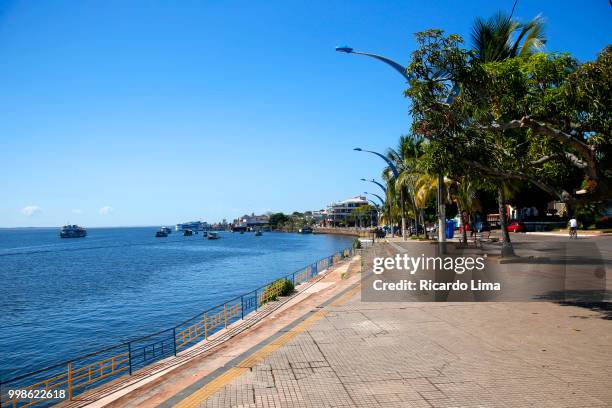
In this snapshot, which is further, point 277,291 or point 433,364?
point 277,291

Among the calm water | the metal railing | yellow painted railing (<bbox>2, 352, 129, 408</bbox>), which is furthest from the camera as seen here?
the calm water

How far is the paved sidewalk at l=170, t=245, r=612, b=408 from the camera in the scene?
7.23 metres

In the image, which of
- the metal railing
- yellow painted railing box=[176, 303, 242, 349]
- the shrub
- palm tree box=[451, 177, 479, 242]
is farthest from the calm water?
palm tree box=[451, 177, 479, 242]

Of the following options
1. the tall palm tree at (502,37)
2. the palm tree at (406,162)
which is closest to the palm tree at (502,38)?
the tall palm tree at (502,37)

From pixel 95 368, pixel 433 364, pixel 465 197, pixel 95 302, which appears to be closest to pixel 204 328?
pixel 95 368

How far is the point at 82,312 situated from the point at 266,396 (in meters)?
31.1

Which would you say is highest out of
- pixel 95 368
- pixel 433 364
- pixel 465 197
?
pixel 465 197

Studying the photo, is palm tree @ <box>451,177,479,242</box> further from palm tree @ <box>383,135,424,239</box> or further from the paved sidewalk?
the paved sidewalk

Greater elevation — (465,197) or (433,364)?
(465,197)

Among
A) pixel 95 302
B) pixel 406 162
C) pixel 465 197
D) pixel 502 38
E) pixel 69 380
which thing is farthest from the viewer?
pixel 406 162

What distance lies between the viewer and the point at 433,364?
885cm

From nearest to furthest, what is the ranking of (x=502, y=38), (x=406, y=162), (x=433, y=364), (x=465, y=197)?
(x=433, y=364) → (x=502, y=38) → (x=465, y=197) → (x=406, y=162)

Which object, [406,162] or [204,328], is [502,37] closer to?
[204,328]

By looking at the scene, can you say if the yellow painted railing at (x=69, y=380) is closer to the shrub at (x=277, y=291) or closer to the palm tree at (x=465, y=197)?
the shrub at (x=277, y=291)
